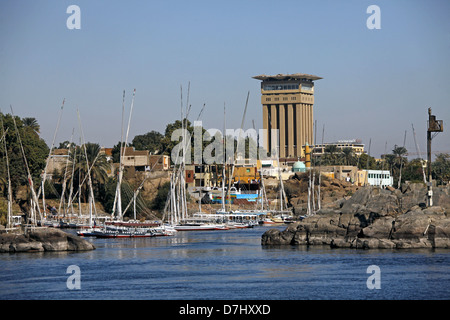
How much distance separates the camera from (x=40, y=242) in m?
68.4

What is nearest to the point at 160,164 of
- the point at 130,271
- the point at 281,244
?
the point at 281,244

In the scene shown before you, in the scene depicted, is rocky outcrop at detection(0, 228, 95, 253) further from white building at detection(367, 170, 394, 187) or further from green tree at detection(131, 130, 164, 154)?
white building at detection(367, 170, 394, 187)

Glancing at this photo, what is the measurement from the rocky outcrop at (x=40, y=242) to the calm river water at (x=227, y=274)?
1363 millimetres

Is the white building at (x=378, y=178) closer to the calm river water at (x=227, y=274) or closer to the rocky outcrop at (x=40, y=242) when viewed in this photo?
the calm river water at (x=227, y=274)

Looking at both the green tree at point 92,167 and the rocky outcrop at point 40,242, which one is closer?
the rocky outcrop at point 40,242

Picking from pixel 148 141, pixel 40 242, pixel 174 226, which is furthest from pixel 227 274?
pixel 148 141

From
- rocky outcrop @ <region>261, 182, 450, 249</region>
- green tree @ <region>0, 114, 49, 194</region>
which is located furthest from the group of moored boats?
green tree @ <region>0, 114, 49, 194</region>

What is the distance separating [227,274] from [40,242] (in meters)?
22.0

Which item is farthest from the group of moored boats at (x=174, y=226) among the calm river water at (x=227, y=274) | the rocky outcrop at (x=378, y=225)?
the rocky outcrop at (x=378, y=225)

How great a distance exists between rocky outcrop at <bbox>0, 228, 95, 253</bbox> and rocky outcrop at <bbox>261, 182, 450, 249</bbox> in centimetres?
A: 1935

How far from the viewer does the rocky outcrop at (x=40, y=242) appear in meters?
67.8

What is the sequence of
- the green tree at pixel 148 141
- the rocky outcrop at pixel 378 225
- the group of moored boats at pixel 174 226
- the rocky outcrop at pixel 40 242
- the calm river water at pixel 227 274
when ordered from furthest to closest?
the green tree at pixel 148 141 → the group of moored boats at pixel 174 226 → the rocky outcrop at pixel 40 242 → the rocky outcrop at pixel 378 225 → the calm river water at pixel 227 274
